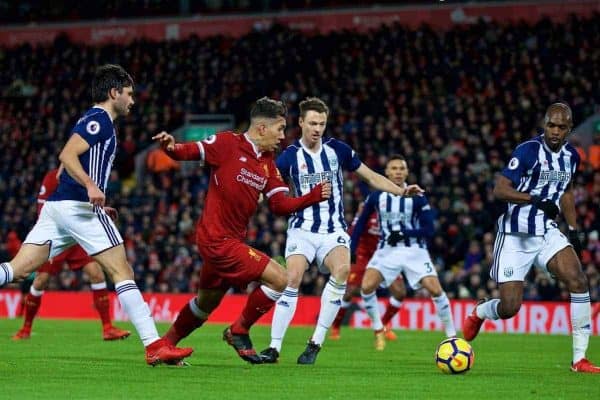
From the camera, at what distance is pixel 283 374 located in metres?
9.38

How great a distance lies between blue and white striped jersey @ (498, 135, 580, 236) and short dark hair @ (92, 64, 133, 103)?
351cm

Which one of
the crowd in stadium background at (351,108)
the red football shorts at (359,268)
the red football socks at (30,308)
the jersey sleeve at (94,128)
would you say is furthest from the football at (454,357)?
the crowd in stadium background at (351,108)

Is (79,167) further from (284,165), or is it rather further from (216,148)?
(284,165)

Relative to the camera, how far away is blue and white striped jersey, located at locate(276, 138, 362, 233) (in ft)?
37.2

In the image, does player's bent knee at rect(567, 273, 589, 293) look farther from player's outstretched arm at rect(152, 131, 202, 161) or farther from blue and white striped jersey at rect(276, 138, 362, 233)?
player's outstretched arm at rect(152, 131, 202, 161)

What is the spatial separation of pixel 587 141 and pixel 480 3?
6522mm

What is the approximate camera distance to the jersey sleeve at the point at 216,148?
966 cm

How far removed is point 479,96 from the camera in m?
26.2

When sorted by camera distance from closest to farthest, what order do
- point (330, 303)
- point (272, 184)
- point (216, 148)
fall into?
1. point (216, 148)
2. point (272, 184)
3. point (330, 303)

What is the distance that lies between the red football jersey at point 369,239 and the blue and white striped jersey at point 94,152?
7.69m

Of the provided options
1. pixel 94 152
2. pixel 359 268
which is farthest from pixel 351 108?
pixel 94 152

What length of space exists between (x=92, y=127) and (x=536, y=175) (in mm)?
4038

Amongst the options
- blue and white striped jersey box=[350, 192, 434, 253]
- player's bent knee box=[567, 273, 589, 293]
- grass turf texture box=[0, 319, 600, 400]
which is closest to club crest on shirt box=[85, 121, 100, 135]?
grass turf texture box=[0, 319, 600, 400]

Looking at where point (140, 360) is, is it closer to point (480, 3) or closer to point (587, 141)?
point (587, 141)
